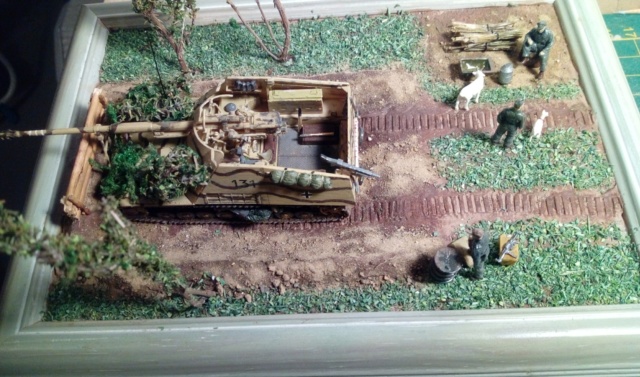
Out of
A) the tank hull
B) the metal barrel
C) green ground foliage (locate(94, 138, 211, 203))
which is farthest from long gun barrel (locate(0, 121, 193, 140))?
the metal barrel

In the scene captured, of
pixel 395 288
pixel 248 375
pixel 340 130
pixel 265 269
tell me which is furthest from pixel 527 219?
pixel 248 375

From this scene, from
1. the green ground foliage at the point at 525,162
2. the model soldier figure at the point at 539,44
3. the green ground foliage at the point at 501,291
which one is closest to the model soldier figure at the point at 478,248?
the green ground foliage at the point at 501,291

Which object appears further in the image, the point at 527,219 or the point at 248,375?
the point at 527,219

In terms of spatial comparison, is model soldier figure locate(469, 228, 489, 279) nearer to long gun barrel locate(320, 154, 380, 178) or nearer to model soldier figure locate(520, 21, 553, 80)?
long gun barrel locate(320, 154, 380, 178)

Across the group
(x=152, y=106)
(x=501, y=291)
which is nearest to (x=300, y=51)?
(x=152, y=106)

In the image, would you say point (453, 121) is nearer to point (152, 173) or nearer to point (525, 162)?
point (525, 162)

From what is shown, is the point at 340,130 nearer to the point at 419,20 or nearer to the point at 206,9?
the point at 419,20

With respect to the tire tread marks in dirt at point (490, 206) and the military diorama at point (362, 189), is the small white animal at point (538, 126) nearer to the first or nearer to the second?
the military diorama at point (362, 189)
